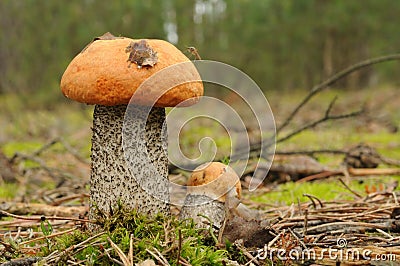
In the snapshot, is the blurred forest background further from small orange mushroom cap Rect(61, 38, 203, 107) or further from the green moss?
the green moss

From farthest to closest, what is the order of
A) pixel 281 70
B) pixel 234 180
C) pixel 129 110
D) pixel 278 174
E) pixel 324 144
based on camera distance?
pixel 281 70, pixel 324 144, pixel 278 174, pixel 234 180, pixel 129 110

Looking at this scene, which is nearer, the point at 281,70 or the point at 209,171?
the point at 209,171

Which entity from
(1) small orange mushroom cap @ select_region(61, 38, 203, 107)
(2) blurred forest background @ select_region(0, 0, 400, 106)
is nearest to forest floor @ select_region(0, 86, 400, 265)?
(1) small orange mushroom cap @ select_region(61, 38, 203, 107)

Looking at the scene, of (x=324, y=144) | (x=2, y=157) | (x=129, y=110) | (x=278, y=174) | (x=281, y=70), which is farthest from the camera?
(x=281, y=70)

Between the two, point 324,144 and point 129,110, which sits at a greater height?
point 129,110

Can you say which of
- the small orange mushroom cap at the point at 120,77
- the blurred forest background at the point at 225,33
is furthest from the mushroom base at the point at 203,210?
the blurred forest background at the point at 225,33

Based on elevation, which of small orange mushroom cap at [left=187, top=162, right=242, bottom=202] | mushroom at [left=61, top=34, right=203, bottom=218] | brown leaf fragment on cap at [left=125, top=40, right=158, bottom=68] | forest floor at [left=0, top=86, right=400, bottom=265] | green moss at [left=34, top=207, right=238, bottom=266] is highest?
brown leaf fragment on cap at [left=125, top=40, right=158, bottom=68]

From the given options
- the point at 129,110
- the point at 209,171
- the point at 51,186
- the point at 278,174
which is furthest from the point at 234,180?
the point at 51,186

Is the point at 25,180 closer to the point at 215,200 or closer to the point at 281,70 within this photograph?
the point at 215,200
